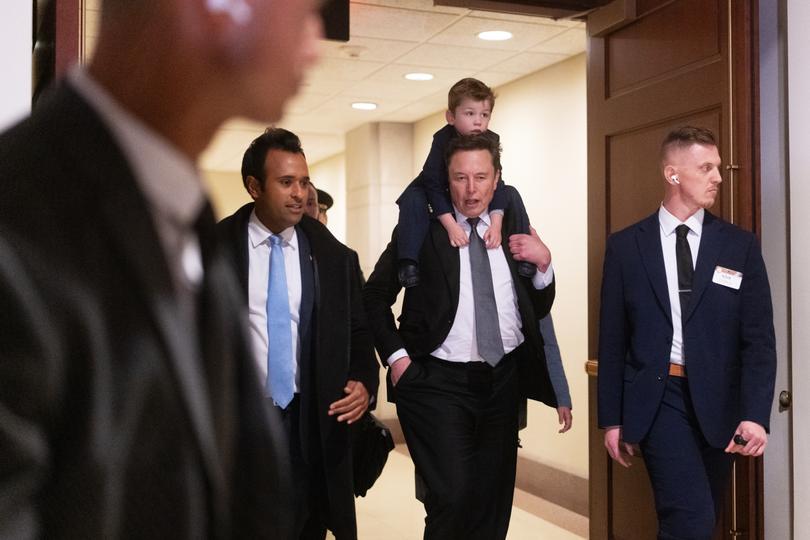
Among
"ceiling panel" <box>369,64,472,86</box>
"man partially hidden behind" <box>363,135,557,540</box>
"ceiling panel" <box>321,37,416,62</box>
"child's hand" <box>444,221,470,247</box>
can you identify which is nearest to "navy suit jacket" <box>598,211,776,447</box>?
"man partially hidden behind" <box>363,135,557,540</box>

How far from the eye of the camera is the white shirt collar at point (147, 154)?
41 cm

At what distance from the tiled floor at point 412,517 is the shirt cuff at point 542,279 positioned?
1943 millimetres

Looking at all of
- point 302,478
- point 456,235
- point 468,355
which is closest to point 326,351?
point 302,478

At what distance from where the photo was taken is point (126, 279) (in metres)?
0.40

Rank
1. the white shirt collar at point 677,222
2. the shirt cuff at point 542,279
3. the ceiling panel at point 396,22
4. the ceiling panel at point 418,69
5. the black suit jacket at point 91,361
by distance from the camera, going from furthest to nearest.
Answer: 1. the ceiling panel at point 418,69
2. the ceiling panel at point 396,22
3. the shirt cuff at point 542,279
4. the white shirt collar at point 677,222
5. the black suit jacket at point 91,361

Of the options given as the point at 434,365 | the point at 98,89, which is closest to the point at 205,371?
the point at 98,89

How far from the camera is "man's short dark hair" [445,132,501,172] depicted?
9.71ft

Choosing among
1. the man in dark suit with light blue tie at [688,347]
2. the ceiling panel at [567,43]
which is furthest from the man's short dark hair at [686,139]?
the ceiling panel at [567,43]

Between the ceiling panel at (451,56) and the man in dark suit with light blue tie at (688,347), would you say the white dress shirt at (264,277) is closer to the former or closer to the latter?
the man in dark suit with light blue tie at (688,347)

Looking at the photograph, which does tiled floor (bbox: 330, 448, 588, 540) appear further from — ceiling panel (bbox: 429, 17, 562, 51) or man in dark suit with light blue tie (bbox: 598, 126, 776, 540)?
ceiling panel (bbox: 429, 17, 562, 51)

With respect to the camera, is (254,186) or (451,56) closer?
(254,186)

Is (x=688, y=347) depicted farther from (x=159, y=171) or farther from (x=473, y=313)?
(x=159, y=171)

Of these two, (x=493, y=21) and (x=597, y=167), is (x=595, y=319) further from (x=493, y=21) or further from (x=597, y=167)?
(x=493, y=21)

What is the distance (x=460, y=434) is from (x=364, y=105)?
410 cm
